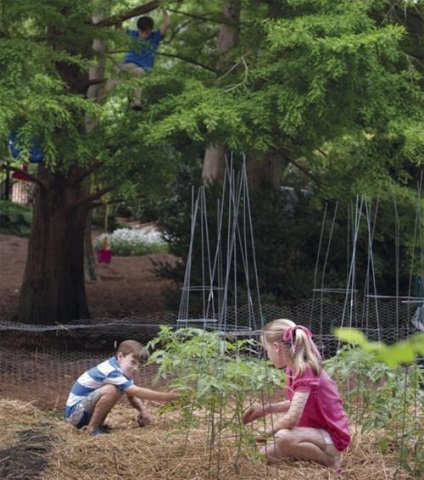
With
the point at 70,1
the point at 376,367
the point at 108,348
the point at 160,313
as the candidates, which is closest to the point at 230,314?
the point at 108,348

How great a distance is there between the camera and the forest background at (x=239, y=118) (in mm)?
7438

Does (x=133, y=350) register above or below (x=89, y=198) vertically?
below

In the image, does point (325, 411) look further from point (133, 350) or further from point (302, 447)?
point (133, 350)

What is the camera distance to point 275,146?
9.11 metres

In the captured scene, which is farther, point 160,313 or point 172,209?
point 172,209

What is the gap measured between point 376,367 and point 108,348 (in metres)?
4.95

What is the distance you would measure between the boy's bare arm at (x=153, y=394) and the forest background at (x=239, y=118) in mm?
1793

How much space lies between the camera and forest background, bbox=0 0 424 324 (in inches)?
293

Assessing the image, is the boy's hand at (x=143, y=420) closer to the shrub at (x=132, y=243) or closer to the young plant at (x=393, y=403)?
the young plant at (x=393, y=403)

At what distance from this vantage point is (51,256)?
10.7m

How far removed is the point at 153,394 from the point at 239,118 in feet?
10.2

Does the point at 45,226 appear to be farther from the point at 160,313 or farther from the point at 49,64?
the point at 49,64

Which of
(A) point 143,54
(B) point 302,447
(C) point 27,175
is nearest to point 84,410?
(B) point 302,447

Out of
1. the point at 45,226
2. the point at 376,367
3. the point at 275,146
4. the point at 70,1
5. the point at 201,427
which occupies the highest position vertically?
the point at 70,1
